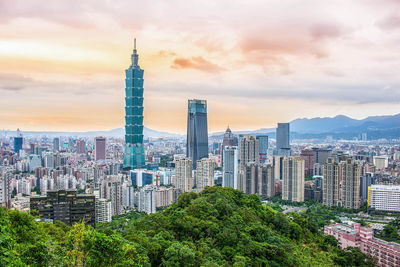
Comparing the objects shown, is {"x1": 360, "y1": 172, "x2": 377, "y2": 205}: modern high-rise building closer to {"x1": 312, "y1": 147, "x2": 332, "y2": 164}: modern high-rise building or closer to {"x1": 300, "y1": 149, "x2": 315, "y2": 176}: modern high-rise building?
{"x1": 300, "y1": 149, "x2": 315, "y2": 176}: modern high-rise building

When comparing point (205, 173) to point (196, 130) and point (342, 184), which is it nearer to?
point (342, 184)

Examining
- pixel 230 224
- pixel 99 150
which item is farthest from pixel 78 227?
pixel 99 150

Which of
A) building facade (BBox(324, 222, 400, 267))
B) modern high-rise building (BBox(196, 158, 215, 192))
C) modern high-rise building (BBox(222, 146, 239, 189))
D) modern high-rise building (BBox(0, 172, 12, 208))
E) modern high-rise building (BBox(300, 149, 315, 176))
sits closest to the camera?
building facade (BBox(324, 222, 400, 267))

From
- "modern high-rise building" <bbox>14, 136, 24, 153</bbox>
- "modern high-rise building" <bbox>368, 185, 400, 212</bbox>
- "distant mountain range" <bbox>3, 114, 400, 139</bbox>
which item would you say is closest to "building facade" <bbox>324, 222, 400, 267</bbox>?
"modern high-rise building" <bbox>368, 185, 400, 212</bbox>

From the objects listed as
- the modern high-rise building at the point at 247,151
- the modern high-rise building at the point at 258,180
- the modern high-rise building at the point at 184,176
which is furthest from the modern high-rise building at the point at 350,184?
the modern high-rise building at the point at 247,151

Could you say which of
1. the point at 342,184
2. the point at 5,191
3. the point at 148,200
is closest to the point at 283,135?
the point at 342,184
